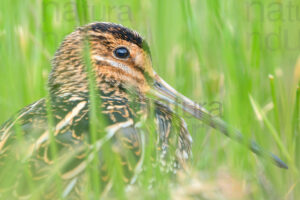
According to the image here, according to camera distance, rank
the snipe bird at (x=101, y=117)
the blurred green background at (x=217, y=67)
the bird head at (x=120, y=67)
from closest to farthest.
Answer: the snipe bird at (x=101, y=117) < the blurred green background at (x=217, y=67) < the bird head at (x=120, y=67)

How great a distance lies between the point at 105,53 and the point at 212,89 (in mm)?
870

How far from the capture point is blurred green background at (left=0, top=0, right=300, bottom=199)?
265 cm

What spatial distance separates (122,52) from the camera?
3.20m

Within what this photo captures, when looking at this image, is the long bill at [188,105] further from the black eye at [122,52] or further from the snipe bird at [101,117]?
the black eye at [122,52]

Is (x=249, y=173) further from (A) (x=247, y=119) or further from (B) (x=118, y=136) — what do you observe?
(B) (x=118, y=136)

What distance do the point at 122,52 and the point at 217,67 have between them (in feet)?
3.97

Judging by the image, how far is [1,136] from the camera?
2730mm

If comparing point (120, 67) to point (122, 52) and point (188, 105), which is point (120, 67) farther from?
point (188, 105)

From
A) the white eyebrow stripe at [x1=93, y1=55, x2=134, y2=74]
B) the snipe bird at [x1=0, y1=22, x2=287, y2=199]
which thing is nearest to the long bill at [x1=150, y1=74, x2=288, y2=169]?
the snipe bird at [x1=0, y1=22, x2=287, y2=199]

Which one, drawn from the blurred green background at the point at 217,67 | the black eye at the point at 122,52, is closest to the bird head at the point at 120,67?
the black eye at the point at 122,52

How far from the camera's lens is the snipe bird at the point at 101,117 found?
235 centimetres

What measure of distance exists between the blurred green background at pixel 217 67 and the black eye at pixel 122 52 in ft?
0.52

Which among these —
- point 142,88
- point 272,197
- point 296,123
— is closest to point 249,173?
point 272,197

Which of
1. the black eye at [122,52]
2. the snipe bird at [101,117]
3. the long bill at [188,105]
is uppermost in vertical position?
the black eye at [122,52]
